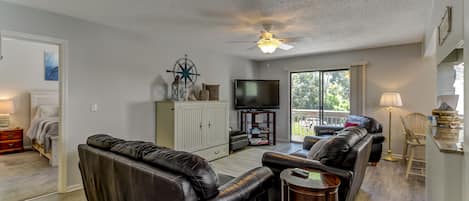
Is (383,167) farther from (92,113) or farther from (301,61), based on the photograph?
(92,113)

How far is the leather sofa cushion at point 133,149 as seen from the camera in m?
1.91

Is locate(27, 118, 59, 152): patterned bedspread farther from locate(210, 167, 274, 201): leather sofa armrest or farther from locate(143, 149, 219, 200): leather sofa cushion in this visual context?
locate(210, 167, 274, 201): leather sofa armrest

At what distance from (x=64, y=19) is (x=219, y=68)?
337cm

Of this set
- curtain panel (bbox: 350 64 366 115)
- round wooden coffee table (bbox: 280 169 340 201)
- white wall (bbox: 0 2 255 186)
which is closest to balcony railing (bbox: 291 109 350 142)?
curtain panel (bbox: 350 64 366 115)

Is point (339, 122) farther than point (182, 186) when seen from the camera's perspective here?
Yes

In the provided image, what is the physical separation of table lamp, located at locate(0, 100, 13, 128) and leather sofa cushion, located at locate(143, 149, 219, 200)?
6.01 m

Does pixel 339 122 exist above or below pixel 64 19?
below

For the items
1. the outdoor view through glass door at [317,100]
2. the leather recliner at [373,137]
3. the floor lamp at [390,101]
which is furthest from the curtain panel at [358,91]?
the leather recliner at [373,137]

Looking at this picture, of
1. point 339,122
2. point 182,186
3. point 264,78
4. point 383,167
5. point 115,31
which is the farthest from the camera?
point 264,78

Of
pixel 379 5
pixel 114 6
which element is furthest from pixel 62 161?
pixel 379 5

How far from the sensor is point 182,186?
1.54 metres

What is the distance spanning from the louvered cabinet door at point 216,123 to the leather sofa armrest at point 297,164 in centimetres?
244

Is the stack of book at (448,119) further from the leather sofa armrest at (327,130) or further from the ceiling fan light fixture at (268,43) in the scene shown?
the leather sofa armrest at (327,130)

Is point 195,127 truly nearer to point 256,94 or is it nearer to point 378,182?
point 256,94
